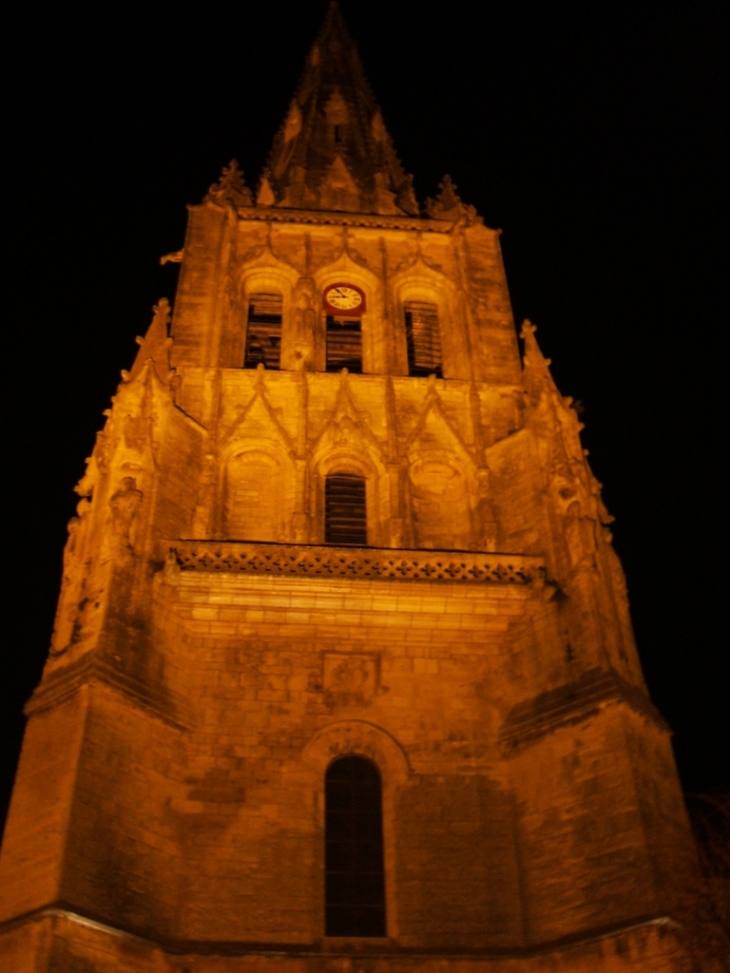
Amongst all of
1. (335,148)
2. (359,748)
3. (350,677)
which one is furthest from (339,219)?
(359,748)

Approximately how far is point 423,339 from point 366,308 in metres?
1.32

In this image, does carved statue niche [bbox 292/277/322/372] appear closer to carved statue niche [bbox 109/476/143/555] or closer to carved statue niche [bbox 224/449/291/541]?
carved statue niche [bbox 224/449/291/541]

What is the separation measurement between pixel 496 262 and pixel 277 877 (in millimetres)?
14805

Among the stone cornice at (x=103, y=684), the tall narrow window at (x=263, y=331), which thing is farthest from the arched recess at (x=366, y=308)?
the stone cornice at (x=103, y=684)

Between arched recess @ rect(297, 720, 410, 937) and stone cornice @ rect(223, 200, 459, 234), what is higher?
stone cornice @ rect(223, 200, 459, 234)

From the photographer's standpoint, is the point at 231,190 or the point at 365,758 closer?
the point at 365,758

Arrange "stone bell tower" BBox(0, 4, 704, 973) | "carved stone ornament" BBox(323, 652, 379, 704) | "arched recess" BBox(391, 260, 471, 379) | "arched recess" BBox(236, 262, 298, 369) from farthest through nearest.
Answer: "arched recess" BBox(391, 260, 471, 379) → "arched recess" BBox(236, 262, 298, 369) → "carved stone ornament" BBox(323, 652, 379, 704) → "stone bell tower" BBox(0, 4, 704, 973)

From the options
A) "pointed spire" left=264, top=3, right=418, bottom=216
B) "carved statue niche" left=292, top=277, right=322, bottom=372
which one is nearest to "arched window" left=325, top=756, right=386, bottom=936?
"carved statue niche" left=292, top=277, right=322, bottom=372

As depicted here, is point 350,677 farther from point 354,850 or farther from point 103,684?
point 103,684

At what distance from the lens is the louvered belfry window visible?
19250mm

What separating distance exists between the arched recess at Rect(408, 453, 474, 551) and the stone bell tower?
5 cm

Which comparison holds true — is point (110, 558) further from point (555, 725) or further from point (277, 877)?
point (555, 725)

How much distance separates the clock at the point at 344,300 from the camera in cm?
2431

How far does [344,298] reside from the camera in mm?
24516
